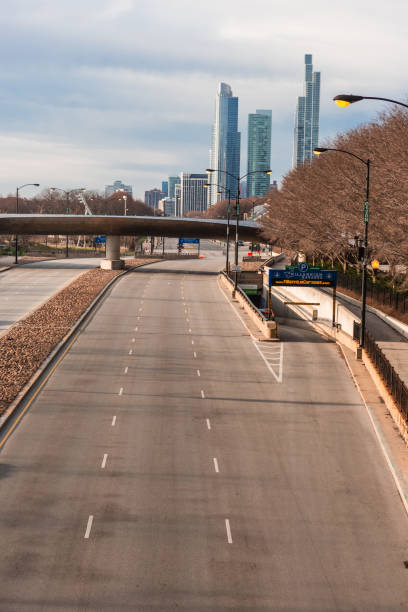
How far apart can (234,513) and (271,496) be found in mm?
1482

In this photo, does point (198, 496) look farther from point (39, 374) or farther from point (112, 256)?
point (112, 256)

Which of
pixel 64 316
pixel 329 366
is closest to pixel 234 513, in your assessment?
pixel 329 366

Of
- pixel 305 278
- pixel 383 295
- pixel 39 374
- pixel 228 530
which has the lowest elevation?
pixel 228 530

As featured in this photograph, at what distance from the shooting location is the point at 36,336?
36219 mm

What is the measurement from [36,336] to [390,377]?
66.5 ft

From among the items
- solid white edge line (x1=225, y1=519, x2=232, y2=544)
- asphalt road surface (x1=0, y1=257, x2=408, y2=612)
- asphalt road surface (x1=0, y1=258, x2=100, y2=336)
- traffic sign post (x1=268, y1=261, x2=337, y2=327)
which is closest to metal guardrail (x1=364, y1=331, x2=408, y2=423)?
asphalt road surface (x1=0, y1=257, x2=408, y2=612)

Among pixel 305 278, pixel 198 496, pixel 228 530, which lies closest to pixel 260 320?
pixel 305 278

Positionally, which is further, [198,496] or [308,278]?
[308,278]

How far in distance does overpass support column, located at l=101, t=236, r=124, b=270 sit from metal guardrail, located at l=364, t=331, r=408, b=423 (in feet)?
183

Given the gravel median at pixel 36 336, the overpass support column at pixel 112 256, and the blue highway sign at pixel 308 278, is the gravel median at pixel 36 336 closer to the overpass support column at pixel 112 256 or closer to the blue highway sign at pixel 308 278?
the blue highway sign at pixel 308 278

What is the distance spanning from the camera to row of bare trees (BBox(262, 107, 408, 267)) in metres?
41.6

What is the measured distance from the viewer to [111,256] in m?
85.6

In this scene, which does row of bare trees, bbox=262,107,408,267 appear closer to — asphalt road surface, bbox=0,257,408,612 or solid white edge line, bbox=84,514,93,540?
asphalt road surface, bbox=0,257,408,612

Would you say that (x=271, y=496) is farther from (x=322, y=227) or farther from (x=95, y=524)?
(x=322, y=227)
